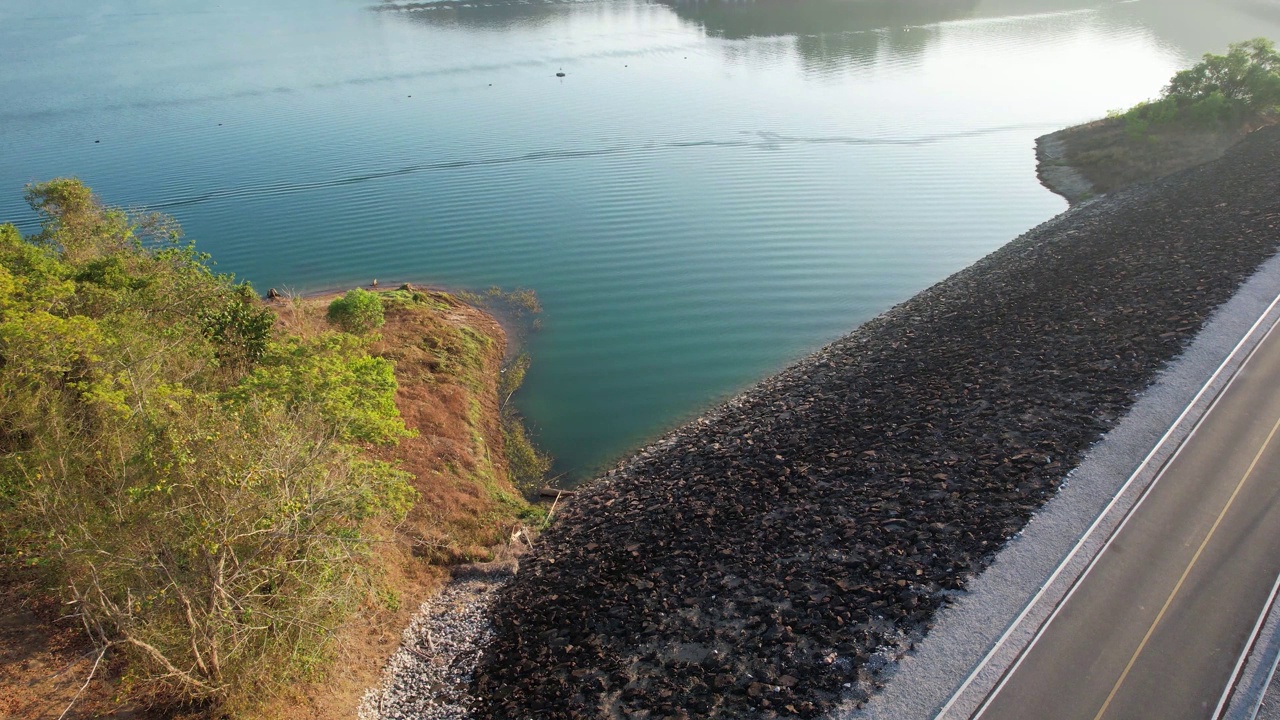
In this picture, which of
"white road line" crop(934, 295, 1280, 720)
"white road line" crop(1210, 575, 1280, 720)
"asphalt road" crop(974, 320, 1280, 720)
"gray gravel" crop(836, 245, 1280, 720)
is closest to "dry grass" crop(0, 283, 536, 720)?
"gray gravel" crop(836, 245, 1280, 720)

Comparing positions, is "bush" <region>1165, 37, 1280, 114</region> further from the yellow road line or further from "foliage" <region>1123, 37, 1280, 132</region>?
the yellow road line

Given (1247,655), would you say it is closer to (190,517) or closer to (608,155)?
(190,517)

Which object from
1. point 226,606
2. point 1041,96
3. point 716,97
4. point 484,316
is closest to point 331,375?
point 226,606

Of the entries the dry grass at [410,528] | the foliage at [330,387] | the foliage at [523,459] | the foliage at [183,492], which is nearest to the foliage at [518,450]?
the foliage at [523,459]

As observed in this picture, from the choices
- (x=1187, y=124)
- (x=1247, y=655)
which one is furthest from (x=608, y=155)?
(x=1247, y=655)

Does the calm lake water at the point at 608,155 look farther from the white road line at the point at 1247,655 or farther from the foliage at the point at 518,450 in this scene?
the white road line at the point at 1247,655
